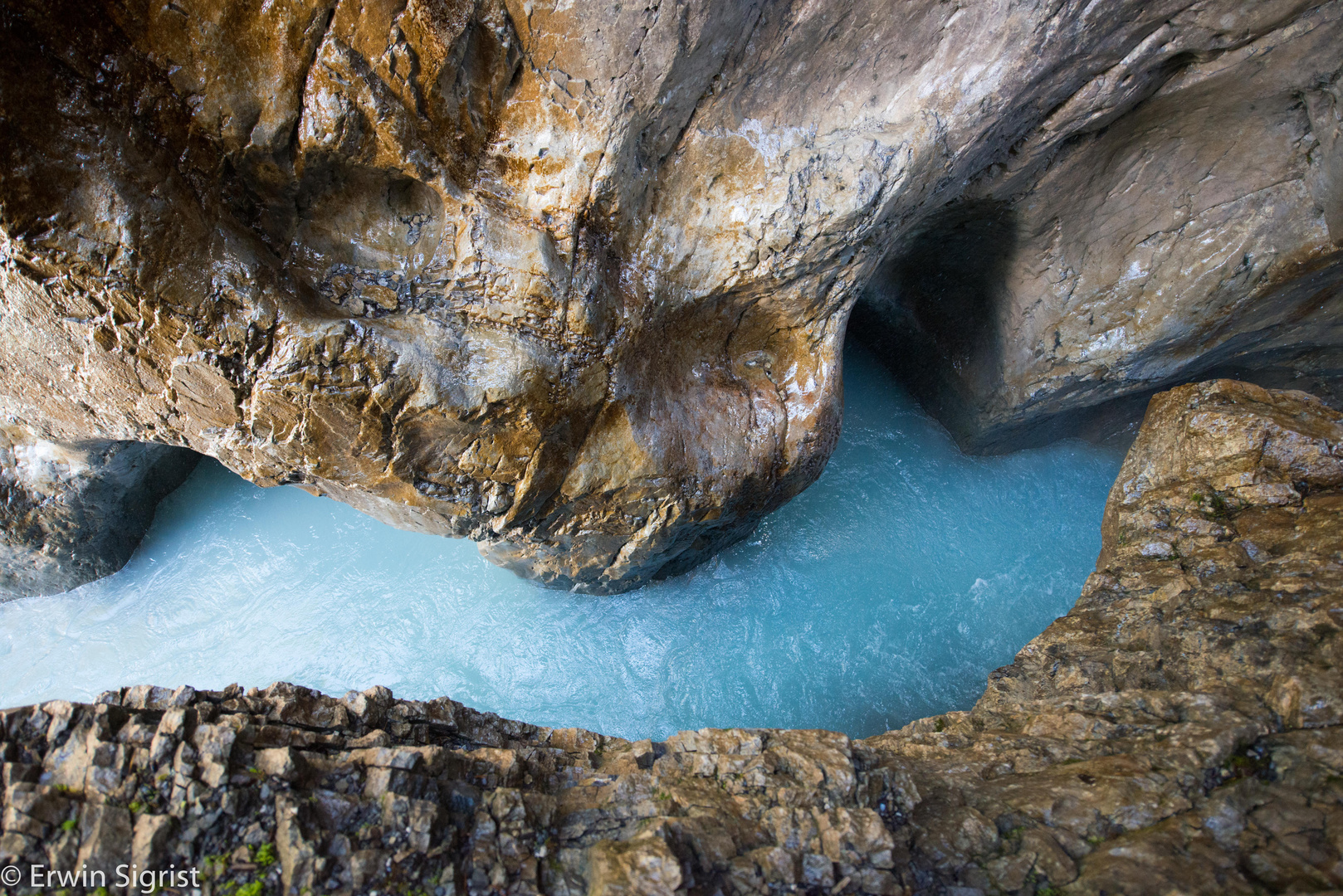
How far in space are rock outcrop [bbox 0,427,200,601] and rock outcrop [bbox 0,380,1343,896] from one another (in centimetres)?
314

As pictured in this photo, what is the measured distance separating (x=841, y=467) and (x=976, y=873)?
364cm

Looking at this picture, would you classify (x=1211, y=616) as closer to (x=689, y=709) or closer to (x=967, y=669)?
(x=967, y=669)

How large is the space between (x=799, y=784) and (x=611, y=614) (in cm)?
265

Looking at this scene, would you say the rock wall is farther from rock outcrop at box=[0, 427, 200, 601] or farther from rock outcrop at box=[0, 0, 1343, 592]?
rock outcrop at box=[0, 427, 200, 601]

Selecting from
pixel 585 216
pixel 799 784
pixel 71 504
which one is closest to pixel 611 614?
pixel 799 784

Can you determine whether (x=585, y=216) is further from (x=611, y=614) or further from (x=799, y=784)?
(x=611, y=614)

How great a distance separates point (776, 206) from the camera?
136 inches

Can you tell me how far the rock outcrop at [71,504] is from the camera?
4402 millimetres

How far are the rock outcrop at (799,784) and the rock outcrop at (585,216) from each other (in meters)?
1.31

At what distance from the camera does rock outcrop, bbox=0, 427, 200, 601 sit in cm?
440

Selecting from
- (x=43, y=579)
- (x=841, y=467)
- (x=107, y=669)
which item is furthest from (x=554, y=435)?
(x=43, y=579)

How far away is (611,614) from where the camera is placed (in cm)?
492

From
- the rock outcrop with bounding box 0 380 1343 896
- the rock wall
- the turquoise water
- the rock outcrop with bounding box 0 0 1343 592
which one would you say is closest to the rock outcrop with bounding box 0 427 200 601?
the turquoise water

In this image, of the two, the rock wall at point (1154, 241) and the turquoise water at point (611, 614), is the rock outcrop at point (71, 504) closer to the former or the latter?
the turquoise water at point (611, 614)
